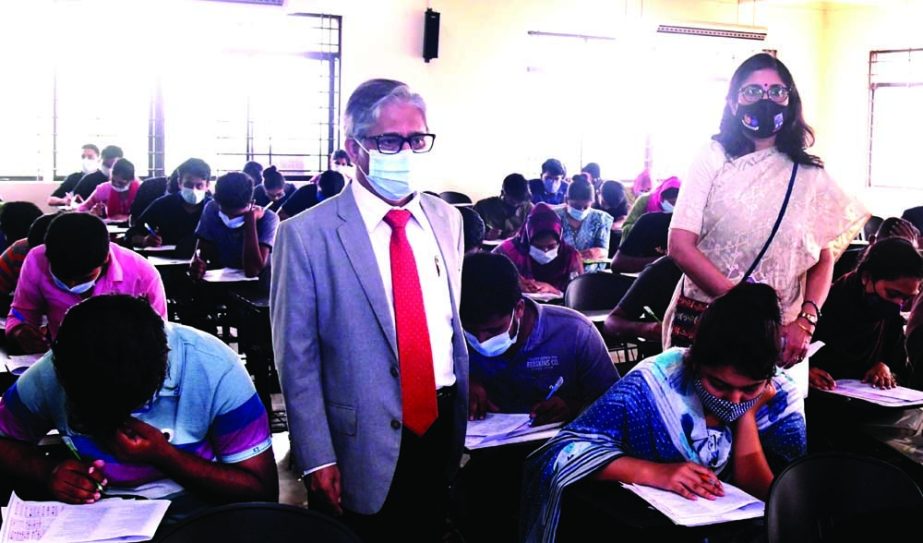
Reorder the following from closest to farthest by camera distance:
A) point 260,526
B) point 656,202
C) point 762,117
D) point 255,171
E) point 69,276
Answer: point 260,526, point 762,117, point 69,276, point 656,202, point 255,171

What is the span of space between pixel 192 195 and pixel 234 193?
145 cm

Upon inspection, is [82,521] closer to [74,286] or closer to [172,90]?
[74,286]

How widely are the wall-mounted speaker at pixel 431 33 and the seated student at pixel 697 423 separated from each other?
8.81 meters

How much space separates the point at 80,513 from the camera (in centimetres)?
194

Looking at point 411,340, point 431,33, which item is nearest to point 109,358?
point 411,340

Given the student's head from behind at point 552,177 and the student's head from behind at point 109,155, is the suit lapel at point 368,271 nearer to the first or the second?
the student's head from behind at point 552,177

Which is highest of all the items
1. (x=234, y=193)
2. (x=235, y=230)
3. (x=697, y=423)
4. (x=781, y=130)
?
(x=781, y=130)

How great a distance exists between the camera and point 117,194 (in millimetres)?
8914

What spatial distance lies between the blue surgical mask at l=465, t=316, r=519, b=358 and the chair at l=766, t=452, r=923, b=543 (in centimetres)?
106

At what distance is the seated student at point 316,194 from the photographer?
7.44 metres

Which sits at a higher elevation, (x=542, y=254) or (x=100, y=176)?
(x=100, y=176)

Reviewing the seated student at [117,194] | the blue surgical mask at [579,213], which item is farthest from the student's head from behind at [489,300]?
the seated student at [117,194]

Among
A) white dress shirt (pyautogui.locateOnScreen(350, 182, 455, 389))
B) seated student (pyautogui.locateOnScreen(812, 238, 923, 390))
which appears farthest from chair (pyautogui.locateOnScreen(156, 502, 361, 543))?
seated student (pyautogui.locateOnScreen(812, 238, 923, 390))

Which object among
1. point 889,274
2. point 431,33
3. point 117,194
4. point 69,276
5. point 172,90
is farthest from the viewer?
point 431,33
